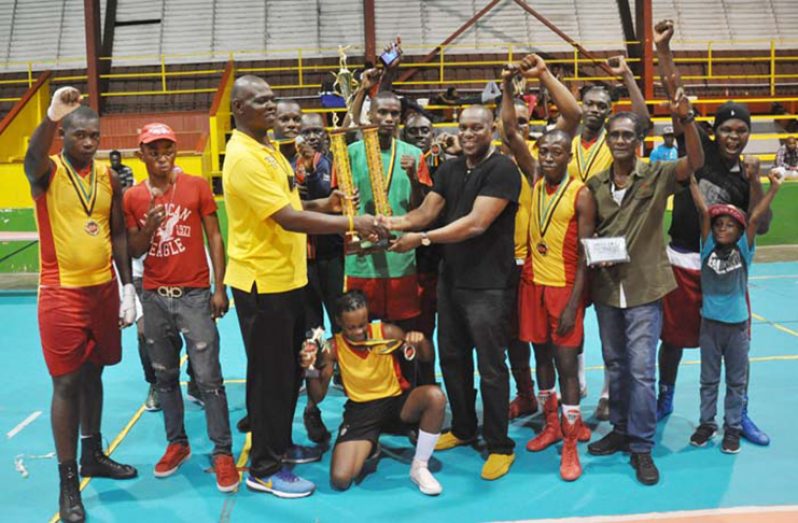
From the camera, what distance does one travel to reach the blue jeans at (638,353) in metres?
4.57

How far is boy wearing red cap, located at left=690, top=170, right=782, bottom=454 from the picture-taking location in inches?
185

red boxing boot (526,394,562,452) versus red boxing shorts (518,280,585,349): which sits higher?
red boxing shorts (518,280,585,349)

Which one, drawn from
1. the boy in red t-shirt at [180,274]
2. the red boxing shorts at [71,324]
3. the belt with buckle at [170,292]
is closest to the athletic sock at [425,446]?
the boy in red t-shirt at [180,274]

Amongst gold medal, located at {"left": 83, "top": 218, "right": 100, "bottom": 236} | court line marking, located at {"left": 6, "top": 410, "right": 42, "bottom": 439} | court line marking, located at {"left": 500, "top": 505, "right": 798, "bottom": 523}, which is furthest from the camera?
court line marking, located at {"left": 6, "top": 410, "right": 42, "bottom": 439}

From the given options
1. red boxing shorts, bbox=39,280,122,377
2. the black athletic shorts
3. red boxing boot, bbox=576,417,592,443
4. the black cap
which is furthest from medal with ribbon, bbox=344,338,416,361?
the black cap

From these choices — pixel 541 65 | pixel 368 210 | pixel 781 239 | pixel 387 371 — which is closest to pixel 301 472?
pixel 387 371

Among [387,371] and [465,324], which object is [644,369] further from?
[387,371]

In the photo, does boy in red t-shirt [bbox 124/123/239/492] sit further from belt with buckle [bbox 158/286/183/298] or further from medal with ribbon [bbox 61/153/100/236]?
medal with ribbon [bbox 61/153/100/236]

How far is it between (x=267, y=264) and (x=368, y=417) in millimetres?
1198

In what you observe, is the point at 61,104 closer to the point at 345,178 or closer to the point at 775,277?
the point at 345,178

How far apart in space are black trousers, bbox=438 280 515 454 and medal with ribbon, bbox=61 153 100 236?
83.2 inches

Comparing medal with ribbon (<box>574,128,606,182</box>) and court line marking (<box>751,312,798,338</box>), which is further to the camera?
court line marking (<box>751,312,798,338</box>)

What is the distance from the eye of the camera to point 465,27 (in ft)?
55.9

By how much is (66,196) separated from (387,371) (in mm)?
2132
